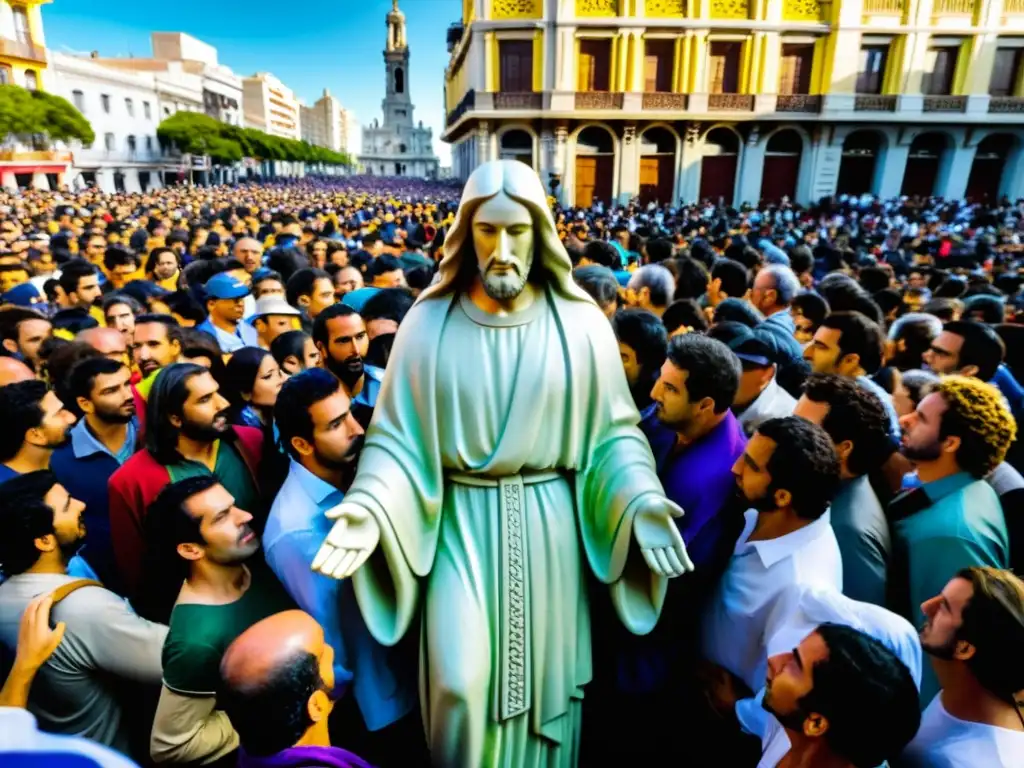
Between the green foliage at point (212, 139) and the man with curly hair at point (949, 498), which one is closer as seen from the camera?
the man with curly hair at point (949, 498)

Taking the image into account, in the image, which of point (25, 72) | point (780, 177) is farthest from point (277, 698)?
point (25, 72)

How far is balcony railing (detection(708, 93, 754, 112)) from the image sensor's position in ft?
85.2

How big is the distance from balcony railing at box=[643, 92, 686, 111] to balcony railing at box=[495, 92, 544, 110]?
14.1ft

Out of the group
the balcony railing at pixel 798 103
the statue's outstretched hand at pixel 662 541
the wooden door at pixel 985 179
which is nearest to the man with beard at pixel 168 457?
the statue's outstretched hand at pixel 662 541

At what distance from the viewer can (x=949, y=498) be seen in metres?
2.49

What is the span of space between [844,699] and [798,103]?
2969 centimetres

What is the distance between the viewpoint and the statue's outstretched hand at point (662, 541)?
6.53ft

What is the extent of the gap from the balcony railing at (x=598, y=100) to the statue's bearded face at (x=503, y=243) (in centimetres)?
2617

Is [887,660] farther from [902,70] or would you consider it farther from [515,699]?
[902,70]

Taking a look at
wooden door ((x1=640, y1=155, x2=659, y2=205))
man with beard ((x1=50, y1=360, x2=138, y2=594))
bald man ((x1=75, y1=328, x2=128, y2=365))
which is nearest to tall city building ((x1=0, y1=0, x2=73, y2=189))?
wooden door ((x1=640, y1=155, x2=659, y2=205))

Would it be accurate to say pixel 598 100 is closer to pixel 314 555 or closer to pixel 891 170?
pixel 891 170

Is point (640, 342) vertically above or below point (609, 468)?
above

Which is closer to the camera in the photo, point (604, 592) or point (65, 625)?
point (65, 625)

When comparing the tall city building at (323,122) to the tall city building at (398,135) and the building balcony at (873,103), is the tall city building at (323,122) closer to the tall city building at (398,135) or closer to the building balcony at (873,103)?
the tall city building at (398,135)
